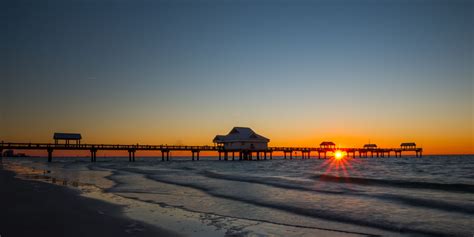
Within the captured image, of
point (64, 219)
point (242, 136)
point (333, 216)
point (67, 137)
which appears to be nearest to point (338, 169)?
point (333, 216)

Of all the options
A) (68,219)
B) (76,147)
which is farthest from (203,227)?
(76,147)

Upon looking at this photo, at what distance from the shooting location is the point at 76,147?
202 feet

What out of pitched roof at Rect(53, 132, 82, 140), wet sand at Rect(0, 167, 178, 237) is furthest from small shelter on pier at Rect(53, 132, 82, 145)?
wet sand at Rect(0, 167, 178, 237)

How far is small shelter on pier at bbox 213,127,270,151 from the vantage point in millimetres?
72250

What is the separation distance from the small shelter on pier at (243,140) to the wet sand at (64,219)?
60.1 m

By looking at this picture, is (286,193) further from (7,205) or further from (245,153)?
(245,153)

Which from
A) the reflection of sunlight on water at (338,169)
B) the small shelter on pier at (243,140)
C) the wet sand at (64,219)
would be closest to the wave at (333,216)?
the wet sand at (64,219)

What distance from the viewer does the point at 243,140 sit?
72.1m

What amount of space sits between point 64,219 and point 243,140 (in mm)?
63562

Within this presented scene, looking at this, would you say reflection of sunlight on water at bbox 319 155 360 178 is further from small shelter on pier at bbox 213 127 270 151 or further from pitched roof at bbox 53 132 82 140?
pitched roof at bbox 53 132 82 140

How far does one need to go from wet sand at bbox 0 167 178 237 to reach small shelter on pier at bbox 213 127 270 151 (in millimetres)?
60131

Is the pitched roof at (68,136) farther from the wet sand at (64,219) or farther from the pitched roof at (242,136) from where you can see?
the wet sand at (64,219)

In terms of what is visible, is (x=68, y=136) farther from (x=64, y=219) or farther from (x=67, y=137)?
(x=64, y=219)

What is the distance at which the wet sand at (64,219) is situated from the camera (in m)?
7.41
